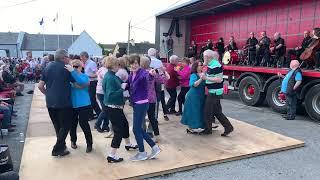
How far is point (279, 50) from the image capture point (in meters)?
10.4

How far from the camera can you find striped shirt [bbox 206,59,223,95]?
19.9 feet

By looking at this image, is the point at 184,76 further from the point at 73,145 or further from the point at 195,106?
the point at 73,145

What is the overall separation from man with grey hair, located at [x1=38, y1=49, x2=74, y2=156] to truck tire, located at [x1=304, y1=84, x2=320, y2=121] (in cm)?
579

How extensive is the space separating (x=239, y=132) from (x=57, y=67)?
360 cm

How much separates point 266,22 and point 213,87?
647cm

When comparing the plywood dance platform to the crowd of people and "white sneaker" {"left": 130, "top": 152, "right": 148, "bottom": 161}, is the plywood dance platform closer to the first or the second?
"white sneaker" {"left": 130, "top": 152, "right": 148, "bottom": 161}

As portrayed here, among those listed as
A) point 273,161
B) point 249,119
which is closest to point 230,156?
point 273,161

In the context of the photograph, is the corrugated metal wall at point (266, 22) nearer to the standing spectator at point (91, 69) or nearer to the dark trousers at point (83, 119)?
the standing spectator at point (91, 69)

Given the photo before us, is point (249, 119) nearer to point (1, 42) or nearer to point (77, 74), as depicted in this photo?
point (77, 74)

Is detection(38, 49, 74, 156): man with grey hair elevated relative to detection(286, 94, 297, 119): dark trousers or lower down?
elevated

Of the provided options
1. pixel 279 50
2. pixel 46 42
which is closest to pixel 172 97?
pixel 279 50

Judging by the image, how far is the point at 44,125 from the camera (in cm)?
751

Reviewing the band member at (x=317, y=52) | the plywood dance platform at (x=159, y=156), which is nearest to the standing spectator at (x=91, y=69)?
the plywood dance platform at (x=159, y=156)

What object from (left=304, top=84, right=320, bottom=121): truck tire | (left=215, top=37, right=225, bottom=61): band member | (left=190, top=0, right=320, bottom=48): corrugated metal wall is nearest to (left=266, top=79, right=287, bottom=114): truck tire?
(left=304, top=84, right=320, bottom=121): truck tire
